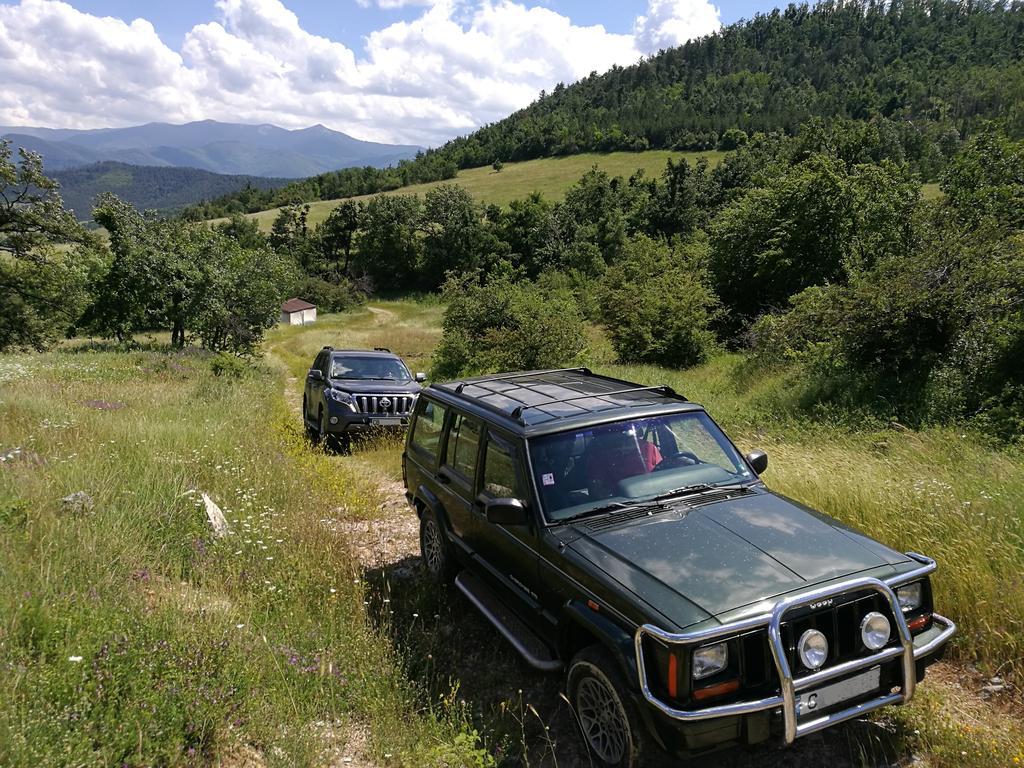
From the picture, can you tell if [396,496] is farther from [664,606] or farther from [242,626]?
[664,606]

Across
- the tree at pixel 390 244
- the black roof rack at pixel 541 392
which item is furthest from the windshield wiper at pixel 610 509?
the tree at pixel 390 244

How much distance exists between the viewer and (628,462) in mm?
4223

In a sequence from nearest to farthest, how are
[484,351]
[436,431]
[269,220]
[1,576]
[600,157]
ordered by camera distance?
[1,576]
[436,431]
[484,351]
[269,220]
[600,157]

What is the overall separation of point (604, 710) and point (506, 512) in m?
1.20

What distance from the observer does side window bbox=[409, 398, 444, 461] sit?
5.64 meters

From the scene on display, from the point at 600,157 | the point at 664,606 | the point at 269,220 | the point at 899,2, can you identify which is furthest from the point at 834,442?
the point at 899,2

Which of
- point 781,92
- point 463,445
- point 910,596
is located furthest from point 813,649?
point 781,92

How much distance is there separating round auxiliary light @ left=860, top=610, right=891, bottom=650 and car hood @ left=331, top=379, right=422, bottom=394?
8937mm

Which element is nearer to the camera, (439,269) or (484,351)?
(484,351)

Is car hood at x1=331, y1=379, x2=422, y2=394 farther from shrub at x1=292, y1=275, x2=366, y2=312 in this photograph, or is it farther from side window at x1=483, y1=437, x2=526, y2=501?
shrub at x1=292, y1=275, x2=366, y2=312

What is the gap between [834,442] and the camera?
8836mm

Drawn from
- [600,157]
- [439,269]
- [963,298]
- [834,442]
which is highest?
[600,157]

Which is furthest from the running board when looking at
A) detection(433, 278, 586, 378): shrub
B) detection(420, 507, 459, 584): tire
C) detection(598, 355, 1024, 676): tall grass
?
detection(433, 278, 586, 378): shrub

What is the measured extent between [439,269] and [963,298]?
69.5m
